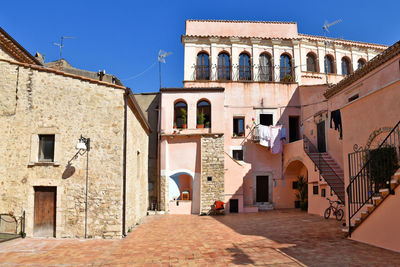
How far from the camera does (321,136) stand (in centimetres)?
1927

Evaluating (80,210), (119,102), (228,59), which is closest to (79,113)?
(119,102)

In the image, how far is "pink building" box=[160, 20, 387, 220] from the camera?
1855 cm

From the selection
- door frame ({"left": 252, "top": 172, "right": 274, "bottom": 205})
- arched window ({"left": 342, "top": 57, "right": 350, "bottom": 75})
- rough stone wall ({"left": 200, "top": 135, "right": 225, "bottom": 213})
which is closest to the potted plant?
rough stone wall ({"left": 200, "top": 135, "right": 225, "bottom": 213})

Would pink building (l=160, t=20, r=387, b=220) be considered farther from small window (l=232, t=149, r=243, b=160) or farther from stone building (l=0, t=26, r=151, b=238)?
stone building (l=0, t=26, r=151, b=238)

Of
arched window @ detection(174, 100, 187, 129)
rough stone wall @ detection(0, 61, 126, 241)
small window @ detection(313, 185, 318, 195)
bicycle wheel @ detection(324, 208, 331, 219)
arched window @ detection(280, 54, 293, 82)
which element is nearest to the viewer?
rough stone wall @ detection(0, 61, 126, 241)

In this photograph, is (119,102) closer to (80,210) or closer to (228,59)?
(80,210)

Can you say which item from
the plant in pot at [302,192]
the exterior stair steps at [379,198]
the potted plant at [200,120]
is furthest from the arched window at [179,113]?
the exterior stair steps at [379,198]

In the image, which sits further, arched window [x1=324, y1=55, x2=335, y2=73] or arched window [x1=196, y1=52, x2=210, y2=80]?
arched window [x1=324, y1=55, x2=335, y2=73]

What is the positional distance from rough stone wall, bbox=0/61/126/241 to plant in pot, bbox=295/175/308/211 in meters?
12.3

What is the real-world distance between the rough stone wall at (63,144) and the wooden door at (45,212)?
7.2 inches

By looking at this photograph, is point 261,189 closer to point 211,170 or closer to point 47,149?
A: point 211,170

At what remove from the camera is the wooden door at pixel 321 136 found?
748 inches

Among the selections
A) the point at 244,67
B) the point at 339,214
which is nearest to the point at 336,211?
the point at 339,214

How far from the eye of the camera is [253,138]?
70.0 feet
